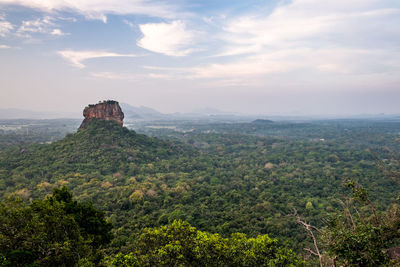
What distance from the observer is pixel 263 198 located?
39094mm

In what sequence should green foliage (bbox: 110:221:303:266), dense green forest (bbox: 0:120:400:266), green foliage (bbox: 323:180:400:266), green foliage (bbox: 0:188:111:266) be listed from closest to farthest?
green foliage (bbox: 323:180:400:266) → green foliage (bbox: 0:188:111:266) → green foliage (bbox: 110:221:303:266) → dense green forest (bbox: 0:120:400:266)

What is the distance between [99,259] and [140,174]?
33.9m

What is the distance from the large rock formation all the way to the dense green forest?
3015 millimetres

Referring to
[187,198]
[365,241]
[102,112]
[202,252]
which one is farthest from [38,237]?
[102,112]

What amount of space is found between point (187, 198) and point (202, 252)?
2302cm

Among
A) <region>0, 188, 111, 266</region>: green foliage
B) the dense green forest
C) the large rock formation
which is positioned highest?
the large rock formation

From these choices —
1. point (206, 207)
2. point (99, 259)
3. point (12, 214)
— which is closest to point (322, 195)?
point (206, 207)

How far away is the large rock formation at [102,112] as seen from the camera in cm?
6278

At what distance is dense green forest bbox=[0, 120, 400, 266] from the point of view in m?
11.2

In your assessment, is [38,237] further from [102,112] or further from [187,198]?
[102,112]

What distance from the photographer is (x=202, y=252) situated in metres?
11.6

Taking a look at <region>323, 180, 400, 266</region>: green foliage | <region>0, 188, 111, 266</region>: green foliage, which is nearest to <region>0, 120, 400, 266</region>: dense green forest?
<region>323, 180, 400, 266</region>: green foliage

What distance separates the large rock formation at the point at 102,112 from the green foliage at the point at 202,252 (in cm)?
5769

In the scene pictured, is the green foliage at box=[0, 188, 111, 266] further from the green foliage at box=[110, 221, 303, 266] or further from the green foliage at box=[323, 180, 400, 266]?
the green foliage at box=[323, 180, 400, 266]
